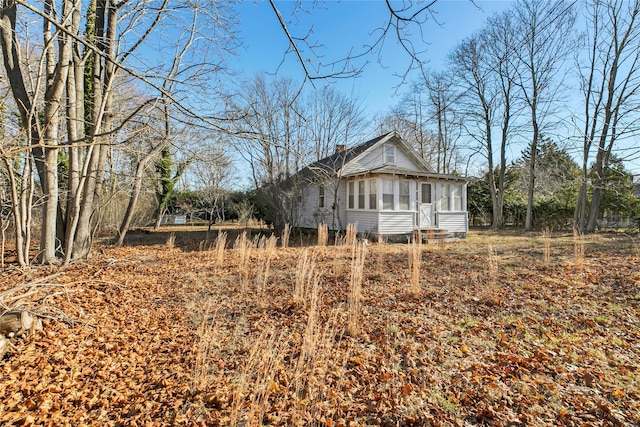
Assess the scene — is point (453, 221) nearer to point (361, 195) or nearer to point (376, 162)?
point (361, 195)

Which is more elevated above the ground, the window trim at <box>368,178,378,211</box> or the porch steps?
the window trim at <box>368,178,378,211</box>

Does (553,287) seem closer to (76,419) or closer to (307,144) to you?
(76,419)

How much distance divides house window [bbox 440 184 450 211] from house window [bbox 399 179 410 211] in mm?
1949

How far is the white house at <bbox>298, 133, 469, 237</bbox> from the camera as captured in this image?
468 inches

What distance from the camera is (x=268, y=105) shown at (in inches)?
543

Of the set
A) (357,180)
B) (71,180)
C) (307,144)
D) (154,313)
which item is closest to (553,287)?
(154,313)

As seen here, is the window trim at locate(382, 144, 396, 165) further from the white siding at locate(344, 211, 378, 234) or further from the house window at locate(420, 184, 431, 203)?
the white siding at locate(344, 211, 378, 234)

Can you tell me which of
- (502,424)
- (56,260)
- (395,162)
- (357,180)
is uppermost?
(395,162)

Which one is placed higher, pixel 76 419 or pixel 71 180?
pixel 71 180

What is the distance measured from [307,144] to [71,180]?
390 inches

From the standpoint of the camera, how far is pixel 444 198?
1339 cm

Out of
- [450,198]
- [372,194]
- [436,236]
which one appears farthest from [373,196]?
[450,198]

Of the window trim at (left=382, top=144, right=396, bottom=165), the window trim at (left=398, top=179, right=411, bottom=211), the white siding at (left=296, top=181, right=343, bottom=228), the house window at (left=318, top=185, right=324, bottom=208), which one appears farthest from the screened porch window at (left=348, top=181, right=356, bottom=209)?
the window trim at (left=382, top=144, right=396, bottom=165)

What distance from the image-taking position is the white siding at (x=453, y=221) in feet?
43.1
